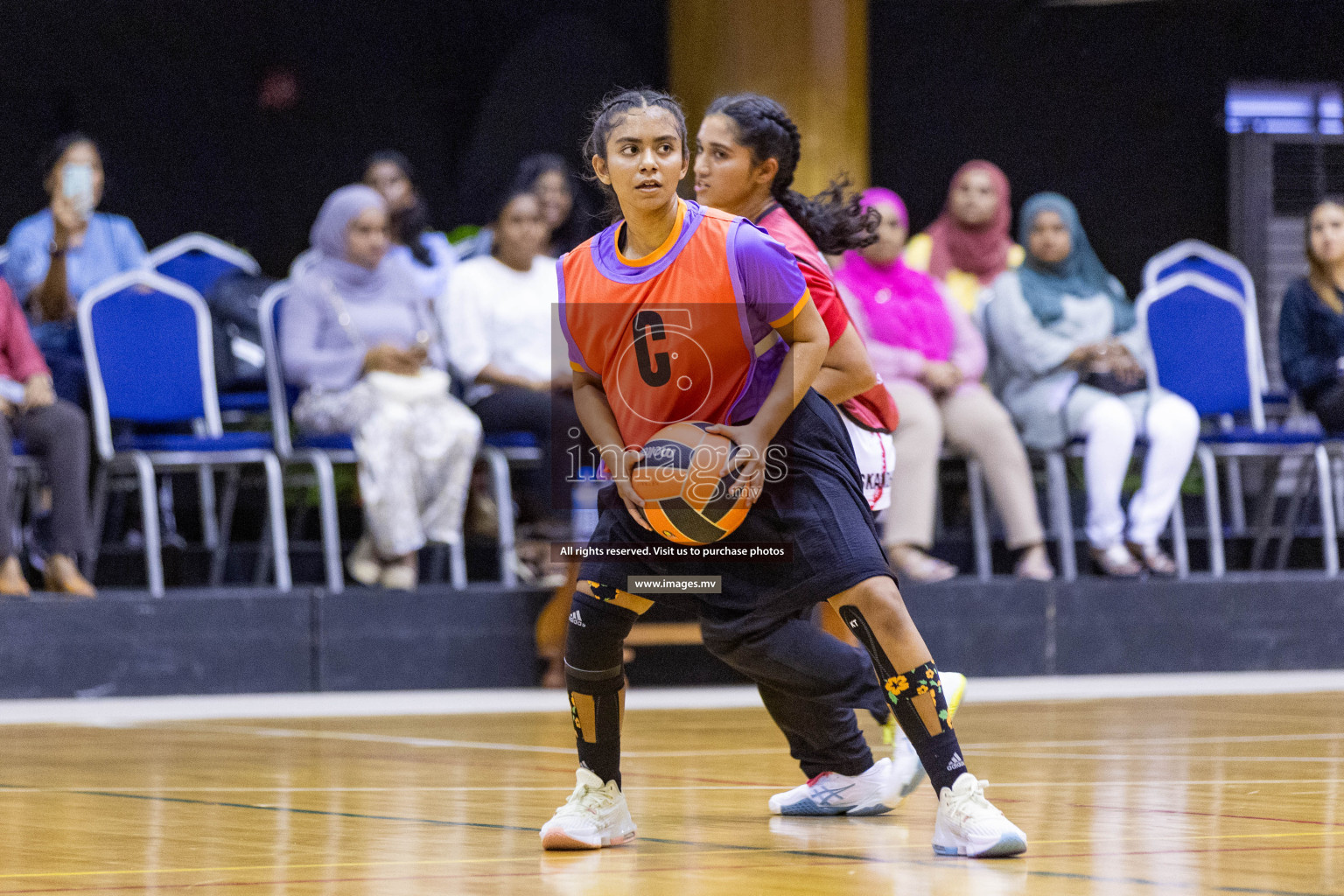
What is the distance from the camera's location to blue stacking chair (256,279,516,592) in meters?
5.70

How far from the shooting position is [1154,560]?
625cm

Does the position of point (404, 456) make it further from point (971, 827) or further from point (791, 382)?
point (971, 827)

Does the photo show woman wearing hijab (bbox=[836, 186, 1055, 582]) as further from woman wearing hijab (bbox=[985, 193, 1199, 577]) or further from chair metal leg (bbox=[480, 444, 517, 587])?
chair metal leg (bbox=[480, 444, 517, 587])

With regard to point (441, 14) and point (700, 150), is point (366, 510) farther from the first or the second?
point (441, 14)

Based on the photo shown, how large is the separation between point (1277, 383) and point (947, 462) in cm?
275

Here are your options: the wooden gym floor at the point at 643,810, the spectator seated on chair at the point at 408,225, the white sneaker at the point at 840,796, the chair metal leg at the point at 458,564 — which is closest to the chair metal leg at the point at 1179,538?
the wooden gym floor at the point at 643,810

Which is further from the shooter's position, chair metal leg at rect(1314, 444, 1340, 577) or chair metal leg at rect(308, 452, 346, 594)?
chair metal leg at rect(1314, 444, 1340, 577)

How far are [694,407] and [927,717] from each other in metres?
0.52

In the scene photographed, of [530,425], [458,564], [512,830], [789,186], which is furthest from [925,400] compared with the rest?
[512,830]

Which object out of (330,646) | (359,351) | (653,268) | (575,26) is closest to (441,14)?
(575,26)

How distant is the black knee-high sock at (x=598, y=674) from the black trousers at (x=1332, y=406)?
4.41 meters

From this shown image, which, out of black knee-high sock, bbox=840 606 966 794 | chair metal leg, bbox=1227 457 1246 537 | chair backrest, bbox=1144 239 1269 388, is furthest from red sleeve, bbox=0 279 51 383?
chair metal leg, bbox=1227 457 1246 537

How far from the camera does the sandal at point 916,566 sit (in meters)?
5.94

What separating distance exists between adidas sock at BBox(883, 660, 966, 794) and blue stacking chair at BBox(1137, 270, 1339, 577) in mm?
4141
